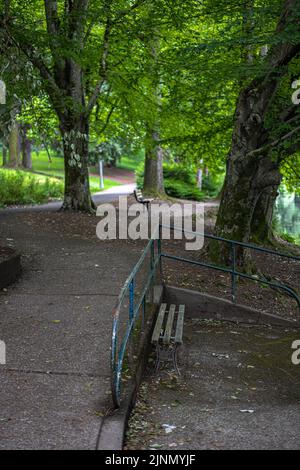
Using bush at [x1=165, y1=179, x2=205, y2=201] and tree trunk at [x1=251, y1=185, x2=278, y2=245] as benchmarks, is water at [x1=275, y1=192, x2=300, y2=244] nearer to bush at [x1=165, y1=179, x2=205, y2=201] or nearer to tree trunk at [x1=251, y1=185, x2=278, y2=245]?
bush at [x1=165, y1=179, x2=205, y2=201]

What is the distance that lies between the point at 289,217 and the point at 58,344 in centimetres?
3260

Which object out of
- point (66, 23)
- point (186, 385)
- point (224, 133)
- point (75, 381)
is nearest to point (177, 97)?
point (224, 133)

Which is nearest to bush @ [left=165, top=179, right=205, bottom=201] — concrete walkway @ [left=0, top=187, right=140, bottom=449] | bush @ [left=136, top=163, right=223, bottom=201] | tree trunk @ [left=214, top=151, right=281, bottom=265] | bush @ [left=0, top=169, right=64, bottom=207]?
bush @ [left=136, top=163, right=223, bottom=201]

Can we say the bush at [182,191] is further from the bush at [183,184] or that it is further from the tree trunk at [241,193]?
the tree trunk at [241,193]

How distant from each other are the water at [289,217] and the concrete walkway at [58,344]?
16.6 meters

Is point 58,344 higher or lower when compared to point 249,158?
lower

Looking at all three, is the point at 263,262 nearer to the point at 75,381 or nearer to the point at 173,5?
the point at 173,5

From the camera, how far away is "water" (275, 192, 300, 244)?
30144 millimetres

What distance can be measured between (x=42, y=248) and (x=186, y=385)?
696cm

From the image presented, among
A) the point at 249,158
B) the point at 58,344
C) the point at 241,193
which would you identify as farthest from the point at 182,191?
the point at 58,344

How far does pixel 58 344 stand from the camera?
7117 millimetres

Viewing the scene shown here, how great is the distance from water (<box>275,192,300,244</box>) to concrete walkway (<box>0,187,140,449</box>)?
16.6 metres

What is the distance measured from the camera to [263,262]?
1527 cm

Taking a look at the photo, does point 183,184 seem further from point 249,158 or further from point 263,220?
point 249,158
